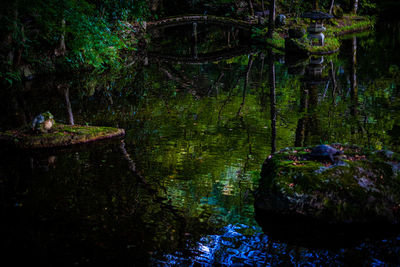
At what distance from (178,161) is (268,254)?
144 inches

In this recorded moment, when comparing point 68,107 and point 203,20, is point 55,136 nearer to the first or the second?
point 68,107

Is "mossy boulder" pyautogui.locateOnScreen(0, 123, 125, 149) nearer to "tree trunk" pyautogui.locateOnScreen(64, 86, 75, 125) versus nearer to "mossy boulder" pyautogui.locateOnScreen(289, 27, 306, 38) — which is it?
"tree trunk" pyautogui.locateOnScreen(64, 86, 75, 125)

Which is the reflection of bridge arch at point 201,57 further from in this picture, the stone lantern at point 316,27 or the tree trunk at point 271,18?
the stone lantern at point 316,27

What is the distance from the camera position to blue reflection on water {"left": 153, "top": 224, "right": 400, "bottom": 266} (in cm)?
474

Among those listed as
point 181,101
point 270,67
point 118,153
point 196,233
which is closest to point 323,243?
point 196,233

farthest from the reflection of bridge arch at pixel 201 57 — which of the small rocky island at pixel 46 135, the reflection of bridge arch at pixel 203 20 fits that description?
the small rocky island at pixel 46 135

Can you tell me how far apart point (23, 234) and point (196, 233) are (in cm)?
244

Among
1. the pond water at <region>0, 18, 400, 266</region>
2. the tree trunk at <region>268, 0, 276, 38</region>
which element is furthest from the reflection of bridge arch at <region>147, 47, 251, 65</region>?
the pond water at <region>0, 18, 400, 266</region>

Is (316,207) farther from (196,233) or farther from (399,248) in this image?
(196,233)

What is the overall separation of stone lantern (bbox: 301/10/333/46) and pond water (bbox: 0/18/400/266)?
6087 millimetres

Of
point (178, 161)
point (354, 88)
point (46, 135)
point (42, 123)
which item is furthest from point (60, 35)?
point (354, 88)

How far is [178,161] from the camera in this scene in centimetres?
820

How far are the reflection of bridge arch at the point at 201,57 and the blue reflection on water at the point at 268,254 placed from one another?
1847cm

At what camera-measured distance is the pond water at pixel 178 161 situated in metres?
5.02
